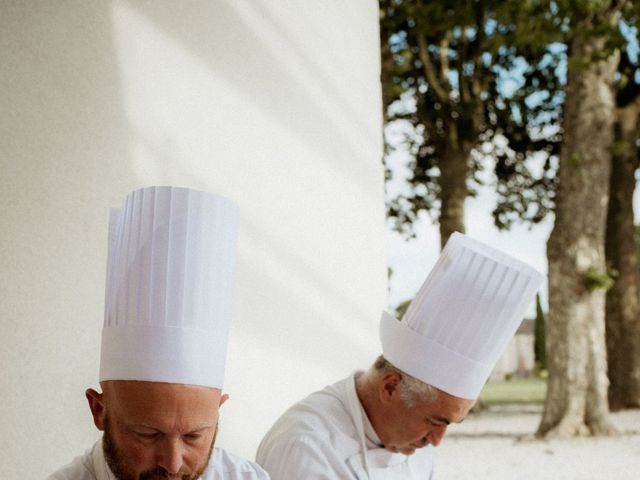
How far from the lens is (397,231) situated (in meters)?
13.6

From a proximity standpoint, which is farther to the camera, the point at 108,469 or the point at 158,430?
the point at 108,469

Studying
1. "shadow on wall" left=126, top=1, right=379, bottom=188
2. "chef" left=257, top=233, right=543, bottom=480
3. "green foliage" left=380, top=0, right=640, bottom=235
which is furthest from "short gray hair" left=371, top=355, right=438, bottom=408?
"green foliage" left=380, top=0, right=640, bottom=235

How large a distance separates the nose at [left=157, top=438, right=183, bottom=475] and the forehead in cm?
4

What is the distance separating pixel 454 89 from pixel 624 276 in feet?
11.0

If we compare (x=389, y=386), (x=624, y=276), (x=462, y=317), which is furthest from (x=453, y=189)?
(x=389, y=386)

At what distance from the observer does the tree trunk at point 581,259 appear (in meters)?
8.58

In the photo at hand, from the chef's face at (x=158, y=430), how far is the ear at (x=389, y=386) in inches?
39.5

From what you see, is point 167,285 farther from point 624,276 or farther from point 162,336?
point 624,276

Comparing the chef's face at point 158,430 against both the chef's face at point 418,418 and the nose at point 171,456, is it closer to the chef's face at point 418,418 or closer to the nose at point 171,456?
the nose at point 171,456

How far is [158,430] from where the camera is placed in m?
1.55

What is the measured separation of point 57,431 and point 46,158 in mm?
711

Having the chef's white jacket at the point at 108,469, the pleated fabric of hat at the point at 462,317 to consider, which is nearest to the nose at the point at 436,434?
the pleated fabric of hat at the point at 462,317

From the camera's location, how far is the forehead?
1561 millimetres

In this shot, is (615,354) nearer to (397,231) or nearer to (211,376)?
(397,231)
